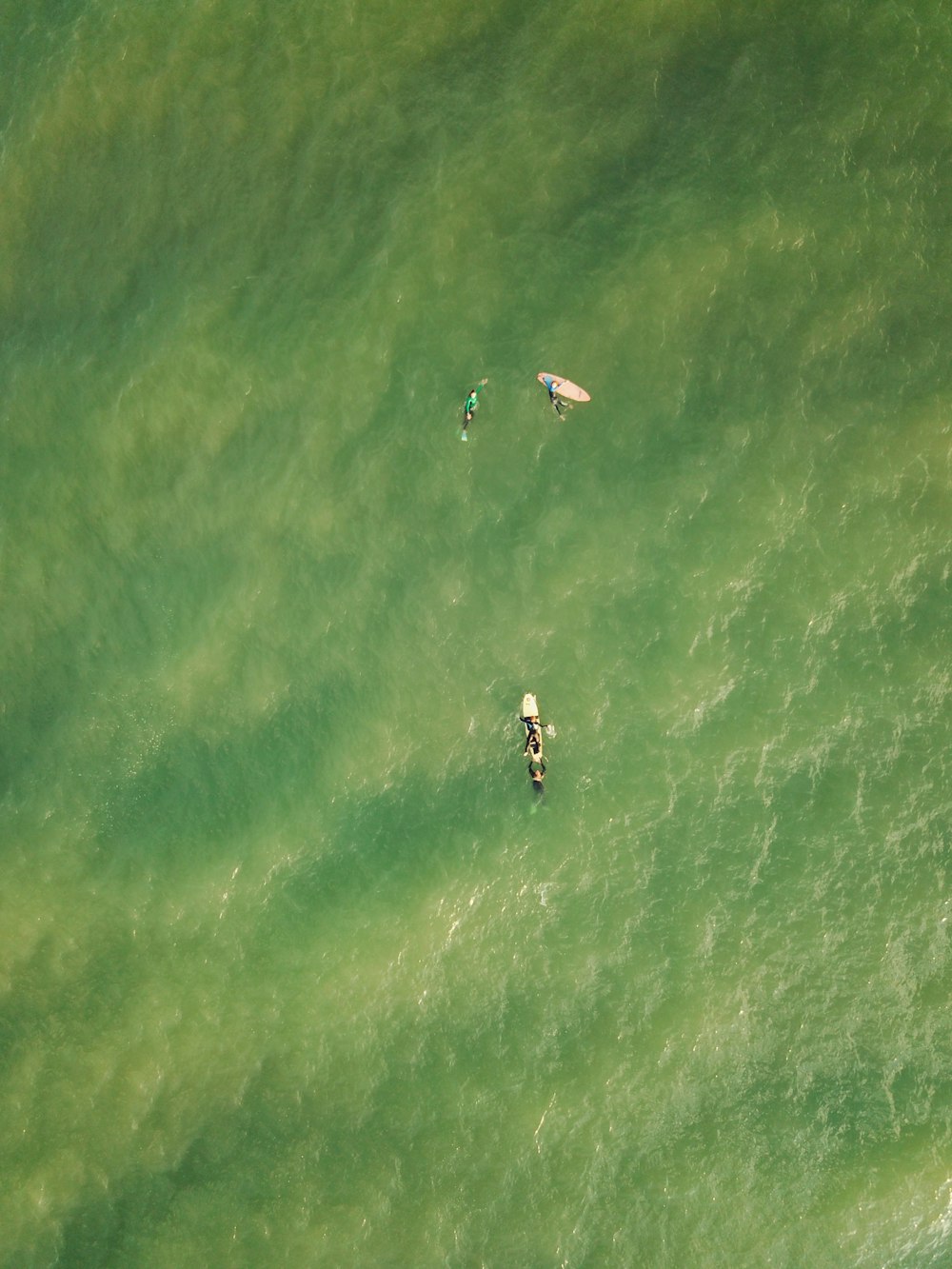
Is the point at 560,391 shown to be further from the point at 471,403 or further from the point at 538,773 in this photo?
the point at 538,773

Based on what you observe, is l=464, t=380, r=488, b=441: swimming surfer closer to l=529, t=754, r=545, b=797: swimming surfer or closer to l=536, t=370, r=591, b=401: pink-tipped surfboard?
l=536, t=370, r=591, b=401: pink-tipped surfboard

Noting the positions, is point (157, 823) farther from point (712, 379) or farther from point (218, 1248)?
point (712, 379)

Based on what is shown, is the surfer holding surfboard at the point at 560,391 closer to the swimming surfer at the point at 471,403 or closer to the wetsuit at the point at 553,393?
the wetsuit at the point at 553,393

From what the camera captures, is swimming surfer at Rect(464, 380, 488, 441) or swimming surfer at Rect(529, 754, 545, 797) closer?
swimming surfer at Rect(529, 754, 545, 797)

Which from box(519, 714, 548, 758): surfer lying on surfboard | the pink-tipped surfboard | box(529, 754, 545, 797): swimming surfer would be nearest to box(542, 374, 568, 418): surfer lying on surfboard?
the pink-tipped surfboard

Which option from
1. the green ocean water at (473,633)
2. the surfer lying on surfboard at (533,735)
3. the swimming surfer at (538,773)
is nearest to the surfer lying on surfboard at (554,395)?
the green ocean water at (473,633)

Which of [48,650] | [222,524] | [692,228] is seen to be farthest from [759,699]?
[48,650]
